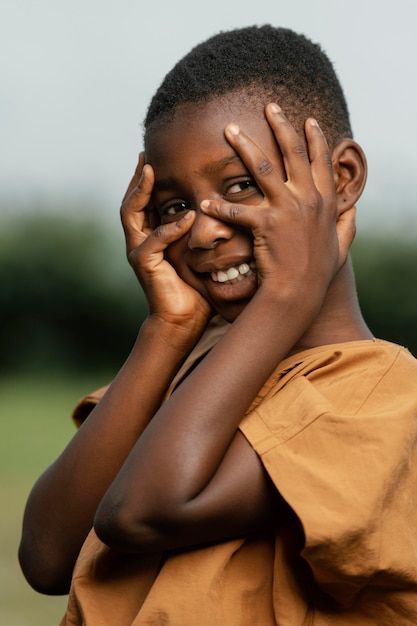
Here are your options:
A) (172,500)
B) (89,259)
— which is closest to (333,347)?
(172,500)

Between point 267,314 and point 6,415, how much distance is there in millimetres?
7550

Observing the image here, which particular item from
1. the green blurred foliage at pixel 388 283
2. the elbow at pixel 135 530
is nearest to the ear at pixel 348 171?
the elbow at pixel 135 530

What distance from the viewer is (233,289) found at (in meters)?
2.06

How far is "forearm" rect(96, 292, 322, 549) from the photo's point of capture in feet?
5.99

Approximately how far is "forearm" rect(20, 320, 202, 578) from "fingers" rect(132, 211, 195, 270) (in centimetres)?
12

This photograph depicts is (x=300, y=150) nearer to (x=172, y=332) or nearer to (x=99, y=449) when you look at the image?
(x=172, y=332)

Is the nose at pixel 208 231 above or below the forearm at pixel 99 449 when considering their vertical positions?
above

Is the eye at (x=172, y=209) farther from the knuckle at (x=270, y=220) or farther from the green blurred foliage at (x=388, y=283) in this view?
the green blurred foliage at (x=388, y=283)

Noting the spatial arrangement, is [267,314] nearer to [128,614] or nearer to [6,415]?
[128,614]

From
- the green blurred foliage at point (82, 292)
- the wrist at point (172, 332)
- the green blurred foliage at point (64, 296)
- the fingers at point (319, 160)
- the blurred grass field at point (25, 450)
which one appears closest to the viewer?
the fingers at point (319, 160)

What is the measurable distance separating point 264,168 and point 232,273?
0.21m

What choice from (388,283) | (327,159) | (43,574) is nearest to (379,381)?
(327,159)

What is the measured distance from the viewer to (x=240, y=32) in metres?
2.18

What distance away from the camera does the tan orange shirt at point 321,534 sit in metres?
1.80
